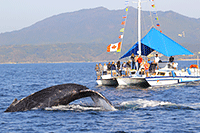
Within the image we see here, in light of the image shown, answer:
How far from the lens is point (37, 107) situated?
50.1 feet

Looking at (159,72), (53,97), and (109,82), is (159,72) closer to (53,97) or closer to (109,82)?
(109,82)

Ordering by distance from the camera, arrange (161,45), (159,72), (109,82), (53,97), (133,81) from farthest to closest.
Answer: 1. (161,45)
2. (109,82)
3. (159,72)
4. (133,81)
5. (53,97)

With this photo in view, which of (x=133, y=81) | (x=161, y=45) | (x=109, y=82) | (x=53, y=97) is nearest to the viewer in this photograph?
(x=53, y=97)

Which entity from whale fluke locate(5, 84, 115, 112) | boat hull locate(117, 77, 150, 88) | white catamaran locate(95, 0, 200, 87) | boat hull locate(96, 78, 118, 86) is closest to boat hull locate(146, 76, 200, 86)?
white catamaran locate(95, 0, 200, 87)

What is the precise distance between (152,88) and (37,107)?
65.7 ft

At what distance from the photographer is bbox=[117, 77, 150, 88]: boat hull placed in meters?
35.0

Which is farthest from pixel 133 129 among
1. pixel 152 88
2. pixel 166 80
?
pixel 166 80

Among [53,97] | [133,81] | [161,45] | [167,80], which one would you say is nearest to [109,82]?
[133,81]

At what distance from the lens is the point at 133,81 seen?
35.6 meters

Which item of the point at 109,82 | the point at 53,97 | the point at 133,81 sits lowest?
the point at 109,82

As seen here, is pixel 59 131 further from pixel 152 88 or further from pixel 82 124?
pixel 152 88

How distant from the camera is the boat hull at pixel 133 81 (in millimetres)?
34975

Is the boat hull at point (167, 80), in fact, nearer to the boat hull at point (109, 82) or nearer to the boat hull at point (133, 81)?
the boat hull at point (133, 81)

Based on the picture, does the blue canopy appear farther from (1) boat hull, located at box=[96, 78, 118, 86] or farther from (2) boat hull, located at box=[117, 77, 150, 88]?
(1) boat hull, located at box=[96, 78, 118, 86]
